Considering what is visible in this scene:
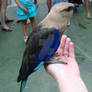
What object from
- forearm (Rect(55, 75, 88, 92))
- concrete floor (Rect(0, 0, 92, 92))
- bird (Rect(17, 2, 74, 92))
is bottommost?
concrete floor (Rect(0, 0, 92, 92))

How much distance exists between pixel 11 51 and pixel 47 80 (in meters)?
0.85

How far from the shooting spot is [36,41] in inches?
59.8

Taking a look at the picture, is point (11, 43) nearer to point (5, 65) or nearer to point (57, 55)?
point (5, 65)

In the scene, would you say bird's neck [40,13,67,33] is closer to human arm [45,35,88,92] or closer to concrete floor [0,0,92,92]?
human arm [45,35,88,92]

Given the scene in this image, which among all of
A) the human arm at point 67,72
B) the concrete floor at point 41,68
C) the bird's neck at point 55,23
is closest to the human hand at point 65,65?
the human arm at point 67,72

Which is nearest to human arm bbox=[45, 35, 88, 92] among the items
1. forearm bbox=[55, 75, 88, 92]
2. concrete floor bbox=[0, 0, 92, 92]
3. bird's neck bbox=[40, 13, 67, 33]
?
forearm bbox=[55, 75, 88, 92]

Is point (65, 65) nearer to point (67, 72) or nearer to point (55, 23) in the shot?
point (67, 72)

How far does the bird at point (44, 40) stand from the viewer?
1.51 metres

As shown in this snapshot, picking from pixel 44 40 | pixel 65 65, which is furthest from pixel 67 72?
pixel 44 40

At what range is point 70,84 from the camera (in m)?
1.27

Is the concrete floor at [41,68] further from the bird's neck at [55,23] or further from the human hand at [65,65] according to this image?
the bird's neck at [55,23]

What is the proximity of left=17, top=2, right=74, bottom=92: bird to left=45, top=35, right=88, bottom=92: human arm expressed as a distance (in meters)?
0.10

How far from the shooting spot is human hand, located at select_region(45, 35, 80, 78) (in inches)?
54.9

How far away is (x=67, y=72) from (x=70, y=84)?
0.42ft
